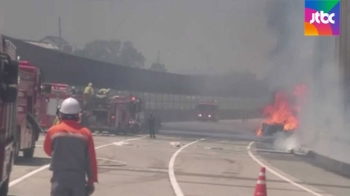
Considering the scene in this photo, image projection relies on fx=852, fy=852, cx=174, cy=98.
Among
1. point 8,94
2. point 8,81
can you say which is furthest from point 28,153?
point 8,81

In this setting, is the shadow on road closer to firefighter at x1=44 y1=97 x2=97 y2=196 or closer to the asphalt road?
the asphalt road

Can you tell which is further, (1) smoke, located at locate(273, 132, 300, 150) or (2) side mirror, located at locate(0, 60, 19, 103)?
(1) smoke, located at locate(273, 132, 300, 150)

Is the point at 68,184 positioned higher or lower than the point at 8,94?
Answer: lower

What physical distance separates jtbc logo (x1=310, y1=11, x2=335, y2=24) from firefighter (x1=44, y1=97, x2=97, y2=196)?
37.3 meters

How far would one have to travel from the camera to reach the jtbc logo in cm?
4537

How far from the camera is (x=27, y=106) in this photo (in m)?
24.1

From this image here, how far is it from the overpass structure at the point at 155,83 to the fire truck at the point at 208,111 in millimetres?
1072

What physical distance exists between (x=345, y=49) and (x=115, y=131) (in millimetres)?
15579

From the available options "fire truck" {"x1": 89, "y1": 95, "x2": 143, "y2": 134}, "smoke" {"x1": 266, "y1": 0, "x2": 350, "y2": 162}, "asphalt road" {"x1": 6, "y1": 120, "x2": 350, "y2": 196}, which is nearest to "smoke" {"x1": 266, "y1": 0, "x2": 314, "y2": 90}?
"smoke" {"x1": 266, "y1": 0, "x2": 350, "y2": 162}

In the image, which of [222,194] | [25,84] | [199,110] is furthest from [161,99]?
[222,194]

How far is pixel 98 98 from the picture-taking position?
52250mm

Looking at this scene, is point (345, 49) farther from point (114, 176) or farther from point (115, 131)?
point (114, 176)

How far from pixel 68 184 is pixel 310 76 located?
43547 mm

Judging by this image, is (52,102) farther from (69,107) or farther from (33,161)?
(69,107)
